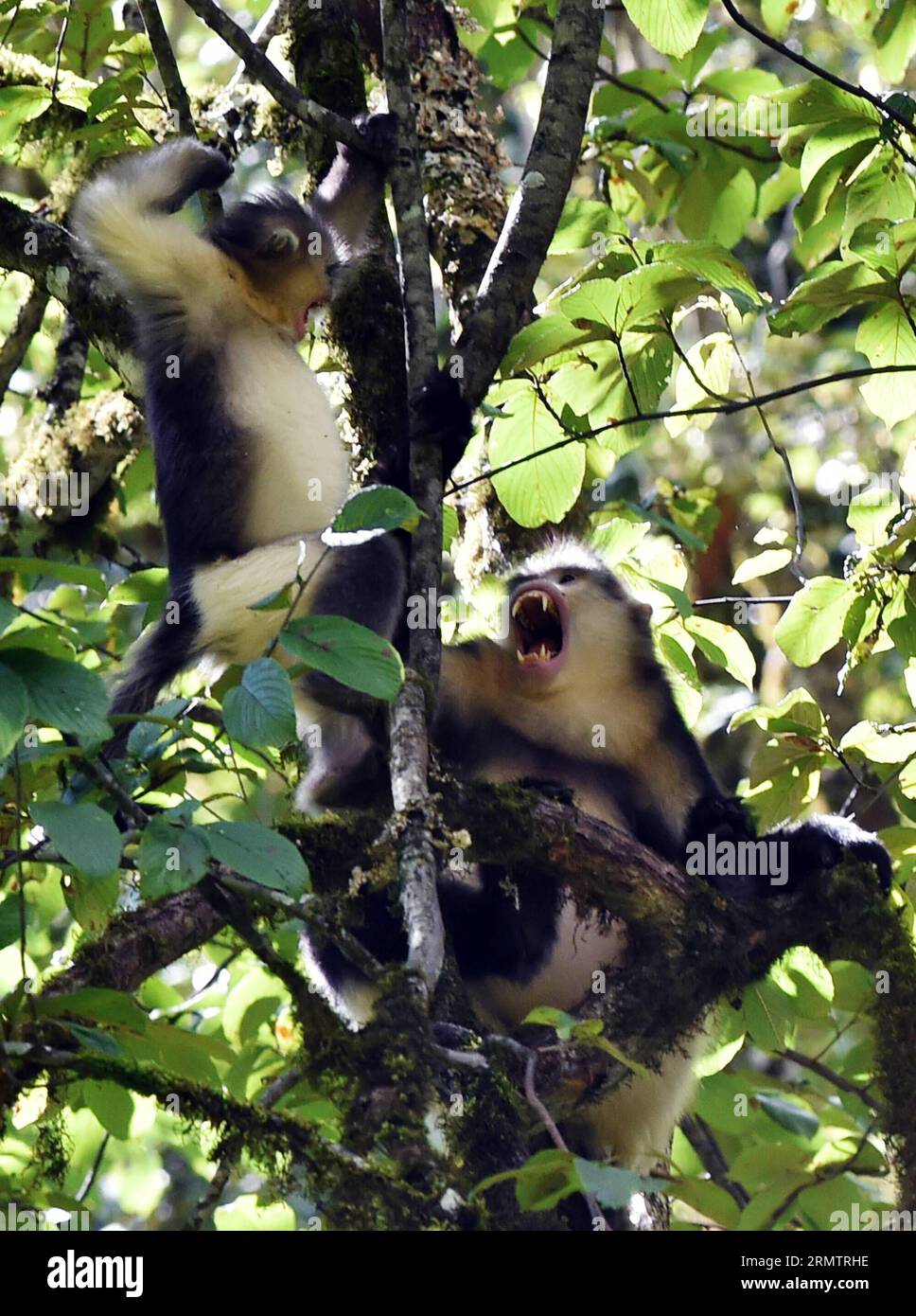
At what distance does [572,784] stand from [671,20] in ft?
7.80

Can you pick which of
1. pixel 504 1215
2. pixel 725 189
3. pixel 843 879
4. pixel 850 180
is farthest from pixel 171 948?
pixel 725 189

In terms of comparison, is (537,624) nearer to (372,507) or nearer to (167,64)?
(167,64)

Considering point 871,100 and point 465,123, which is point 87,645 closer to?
point 465,123

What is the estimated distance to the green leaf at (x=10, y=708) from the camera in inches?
89.5

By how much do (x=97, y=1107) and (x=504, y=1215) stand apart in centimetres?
132

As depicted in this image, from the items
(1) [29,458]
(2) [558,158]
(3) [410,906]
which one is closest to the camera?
(3) [410,906]

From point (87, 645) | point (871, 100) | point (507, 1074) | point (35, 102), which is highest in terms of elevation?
point (35, 102)

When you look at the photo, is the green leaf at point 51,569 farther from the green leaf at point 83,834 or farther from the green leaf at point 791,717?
the green leaf at point 791,717

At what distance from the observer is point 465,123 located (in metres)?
5.22

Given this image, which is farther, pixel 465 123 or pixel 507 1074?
pixel 465 123

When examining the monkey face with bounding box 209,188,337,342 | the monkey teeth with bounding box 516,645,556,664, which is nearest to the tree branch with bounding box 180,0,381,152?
the monkey face with bounding box 209,188,337,342

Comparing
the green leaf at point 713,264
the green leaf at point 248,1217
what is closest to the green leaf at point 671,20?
the green leaf at point 713,264

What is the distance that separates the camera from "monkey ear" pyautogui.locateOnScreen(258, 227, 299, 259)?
484cm

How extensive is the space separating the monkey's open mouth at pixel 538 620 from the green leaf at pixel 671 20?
1.92 m
